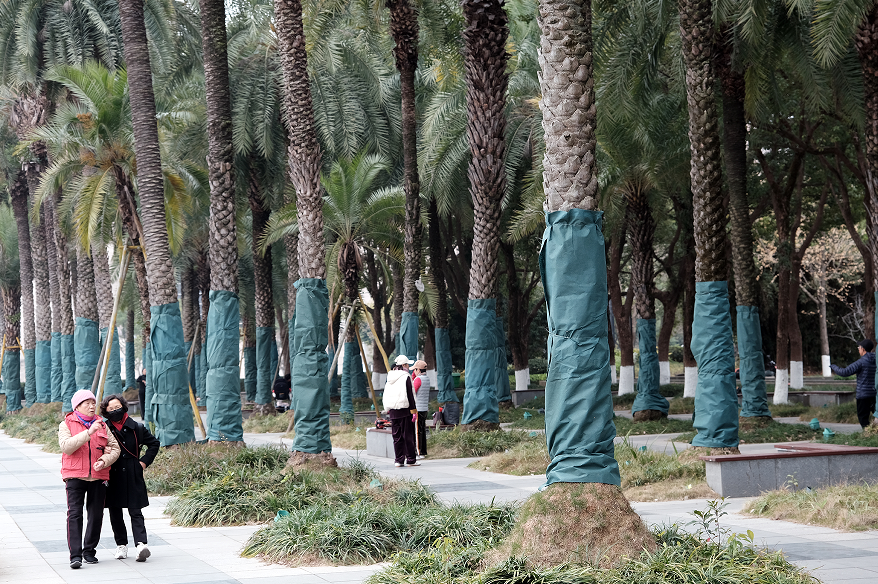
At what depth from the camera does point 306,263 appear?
546 inches

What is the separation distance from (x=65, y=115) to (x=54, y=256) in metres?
16.0

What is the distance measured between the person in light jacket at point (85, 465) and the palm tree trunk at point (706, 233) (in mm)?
8380

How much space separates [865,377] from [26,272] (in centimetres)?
3468

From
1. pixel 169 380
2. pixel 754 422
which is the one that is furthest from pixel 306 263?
pixel 754 422

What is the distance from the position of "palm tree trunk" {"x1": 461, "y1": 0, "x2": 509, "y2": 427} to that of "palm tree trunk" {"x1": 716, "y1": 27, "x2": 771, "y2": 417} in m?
4.20

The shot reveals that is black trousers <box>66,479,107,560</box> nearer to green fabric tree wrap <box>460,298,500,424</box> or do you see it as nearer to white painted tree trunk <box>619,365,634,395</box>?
green fabric tree wrap <box>460,298,500,424</box>

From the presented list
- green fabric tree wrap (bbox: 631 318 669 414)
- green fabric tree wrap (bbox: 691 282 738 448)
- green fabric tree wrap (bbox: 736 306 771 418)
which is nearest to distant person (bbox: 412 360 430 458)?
green fabric tree wrap (bbox: 691 282 738 448)

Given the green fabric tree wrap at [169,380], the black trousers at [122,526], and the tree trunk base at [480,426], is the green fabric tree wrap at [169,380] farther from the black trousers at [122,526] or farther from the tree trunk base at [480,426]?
the black trousers at [122,526]

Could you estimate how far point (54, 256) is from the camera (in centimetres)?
3591

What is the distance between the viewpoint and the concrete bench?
1142 centimetres

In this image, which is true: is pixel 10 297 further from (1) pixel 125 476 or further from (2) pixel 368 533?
(2) pixel 368 533

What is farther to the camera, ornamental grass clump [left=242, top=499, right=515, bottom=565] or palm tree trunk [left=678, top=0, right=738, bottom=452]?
palm tree trunk [left=678, top=0, right=738, bottom=452]

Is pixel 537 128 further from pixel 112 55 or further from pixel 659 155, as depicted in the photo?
pixel 112 55

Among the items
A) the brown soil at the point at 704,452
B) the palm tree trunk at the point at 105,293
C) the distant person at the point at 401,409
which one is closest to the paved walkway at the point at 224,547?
the brown soil at the point at 704,452
